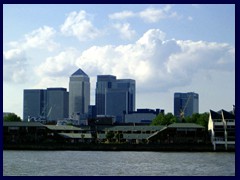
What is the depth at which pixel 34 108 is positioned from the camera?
10806cm

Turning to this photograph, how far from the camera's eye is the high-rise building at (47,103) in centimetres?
10600

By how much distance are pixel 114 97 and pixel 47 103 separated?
14089mm

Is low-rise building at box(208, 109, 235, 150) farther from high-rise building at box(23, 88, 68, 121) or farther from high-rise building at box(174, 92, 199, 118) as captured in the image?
high-rise building at box(23, 88, 68, 121)

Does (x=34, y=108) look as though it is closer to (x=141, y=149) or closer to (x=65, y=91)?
(x=65, y=91)

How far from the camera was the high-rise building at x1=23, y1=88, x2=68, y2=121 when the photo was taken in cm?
10600

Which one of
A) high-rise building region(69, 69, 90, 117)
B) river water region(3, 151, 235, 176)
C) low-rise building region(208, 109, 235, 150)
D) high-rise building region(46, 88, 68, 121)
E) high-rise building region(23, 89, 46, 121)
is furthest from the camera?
high-rise building region(69, 69, 90, 117)

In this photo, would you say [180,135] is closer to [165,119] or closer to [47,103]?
[165,119]

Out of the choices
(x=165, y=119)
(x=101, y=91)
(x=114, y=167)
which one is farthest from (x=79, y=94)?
(x=114, y=167)

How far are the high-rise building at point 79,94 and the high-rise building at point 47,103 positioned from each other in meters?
2.16

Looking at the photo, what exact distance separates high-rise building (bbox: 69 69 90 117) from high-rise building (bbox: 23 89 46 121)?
21.4ft

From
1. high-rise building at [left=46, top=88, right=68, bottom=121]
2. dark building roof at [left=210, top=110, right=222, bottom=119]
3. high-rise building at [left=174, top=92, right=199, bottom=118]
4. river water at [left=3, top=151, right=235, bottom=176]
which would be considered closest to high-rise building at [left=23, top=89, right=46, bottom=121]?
high-rise building at [left=46, top=88, right=68, bottom=121]

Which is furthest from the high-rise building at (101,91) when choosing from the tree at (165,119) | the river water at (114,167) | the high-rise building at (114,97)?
the river water at (114,167)
